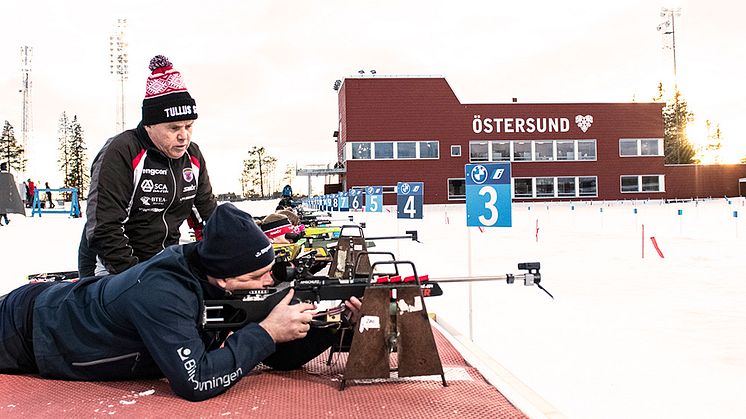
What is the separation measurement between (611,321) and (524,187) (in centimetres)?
4935

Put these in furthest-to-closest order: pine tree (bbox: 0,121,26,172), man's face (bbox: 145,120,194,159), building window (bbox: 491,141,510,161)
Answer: pine tree (bbox: 0,121,26,172)
building window (bbox: 491,141,510,161)
man's face (bbox: 145,120,194,159)

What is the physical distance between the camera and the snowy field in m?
4.21

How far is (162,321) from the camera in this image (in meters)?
2.56

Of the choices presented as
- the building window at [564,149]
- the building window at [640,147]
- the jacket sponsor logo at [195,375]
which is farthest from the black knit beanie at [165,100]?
the building window at [640,147]

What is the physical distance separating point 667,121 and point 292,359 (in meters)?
111

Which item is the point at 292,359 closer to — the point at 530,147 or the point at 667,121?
the point at 530,147

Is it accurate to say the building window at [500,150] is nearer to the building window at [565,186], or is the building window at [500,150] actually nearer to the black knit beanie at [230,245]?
the building window at [565,186]

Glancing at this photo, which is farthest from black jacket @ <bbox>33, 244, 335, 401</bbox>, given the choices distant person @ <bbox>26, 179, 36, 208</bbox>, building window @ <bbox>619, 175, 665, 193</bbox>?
building window @ <bbox>619, 175, 665, 193</bbox>

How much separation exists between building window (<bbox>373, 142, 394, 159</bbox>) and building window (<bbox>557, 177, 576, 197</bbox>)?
15.7 m

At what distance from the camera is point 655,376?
458 centimetres

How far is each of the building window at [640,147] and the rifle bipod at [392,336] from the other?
57206 mm

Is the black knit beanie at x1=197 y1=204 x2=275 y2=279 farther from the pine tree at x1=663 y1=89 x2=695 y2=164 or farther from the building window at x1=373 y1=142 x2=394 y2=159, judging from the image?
the pine tree at x1=663 y1=89 x2=695 y2=164

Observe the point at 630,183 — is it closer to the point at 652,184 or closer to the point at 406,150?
the point at 652,184

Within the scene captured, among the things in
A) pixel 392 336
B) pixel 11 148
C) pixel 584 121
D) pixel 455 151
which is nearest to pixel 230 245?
pixel 392 336
